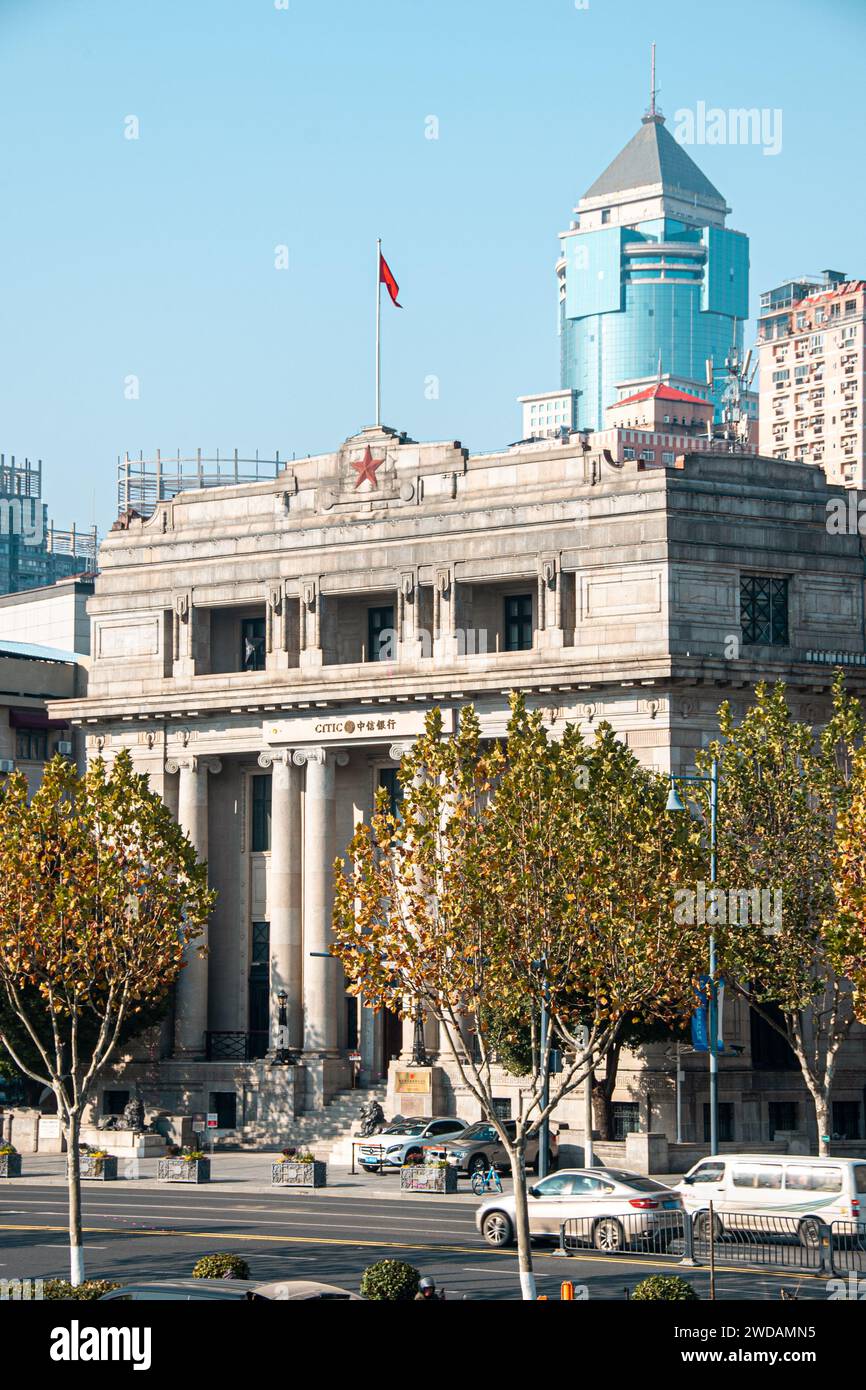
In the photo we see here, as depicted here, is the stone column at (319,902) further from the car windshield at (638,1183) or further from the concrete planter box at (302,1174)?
the car windshield at (638,1183)

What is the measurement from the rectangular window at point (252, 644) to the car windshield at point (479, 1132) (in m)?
27.1

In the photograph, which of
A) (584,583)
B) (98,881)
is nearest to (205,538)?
(584,583)

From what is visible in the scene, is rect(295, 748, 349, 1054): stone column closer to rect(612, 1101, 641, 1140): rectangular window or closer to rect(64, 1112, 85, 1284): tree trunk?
rect(612, 1101, 641, 1140): rectangular window

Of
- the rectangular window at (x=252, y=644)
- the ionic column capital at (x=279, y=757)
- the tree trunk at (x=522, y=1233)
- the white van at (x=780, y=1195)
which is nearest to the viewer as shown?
the tree trunk at (x=522, y=1233)

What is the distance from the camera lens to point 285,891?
286 ft

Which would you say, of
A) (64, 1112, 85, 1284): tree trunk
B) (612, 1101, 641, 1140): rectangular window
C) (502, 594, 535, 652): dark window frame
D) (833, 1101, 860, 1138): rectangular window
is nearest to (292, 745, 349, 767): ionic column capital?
(502, 594, 535, 652): dark window frame

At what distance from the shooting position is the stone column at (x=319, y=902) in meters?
85.5

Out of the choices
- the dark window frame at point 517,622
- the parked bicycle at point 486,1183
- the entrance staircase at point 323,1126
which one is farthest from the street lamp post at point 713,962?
the entrance staircase at point 323,1126

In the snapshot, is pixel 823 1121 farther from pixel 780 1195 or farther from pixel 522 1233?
pixel 522 1233

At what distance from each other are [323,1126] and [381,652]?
59.7 feet

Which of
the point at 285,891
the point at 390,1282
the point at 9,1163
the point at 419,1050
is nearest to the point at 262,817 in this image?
the point at 285,891
